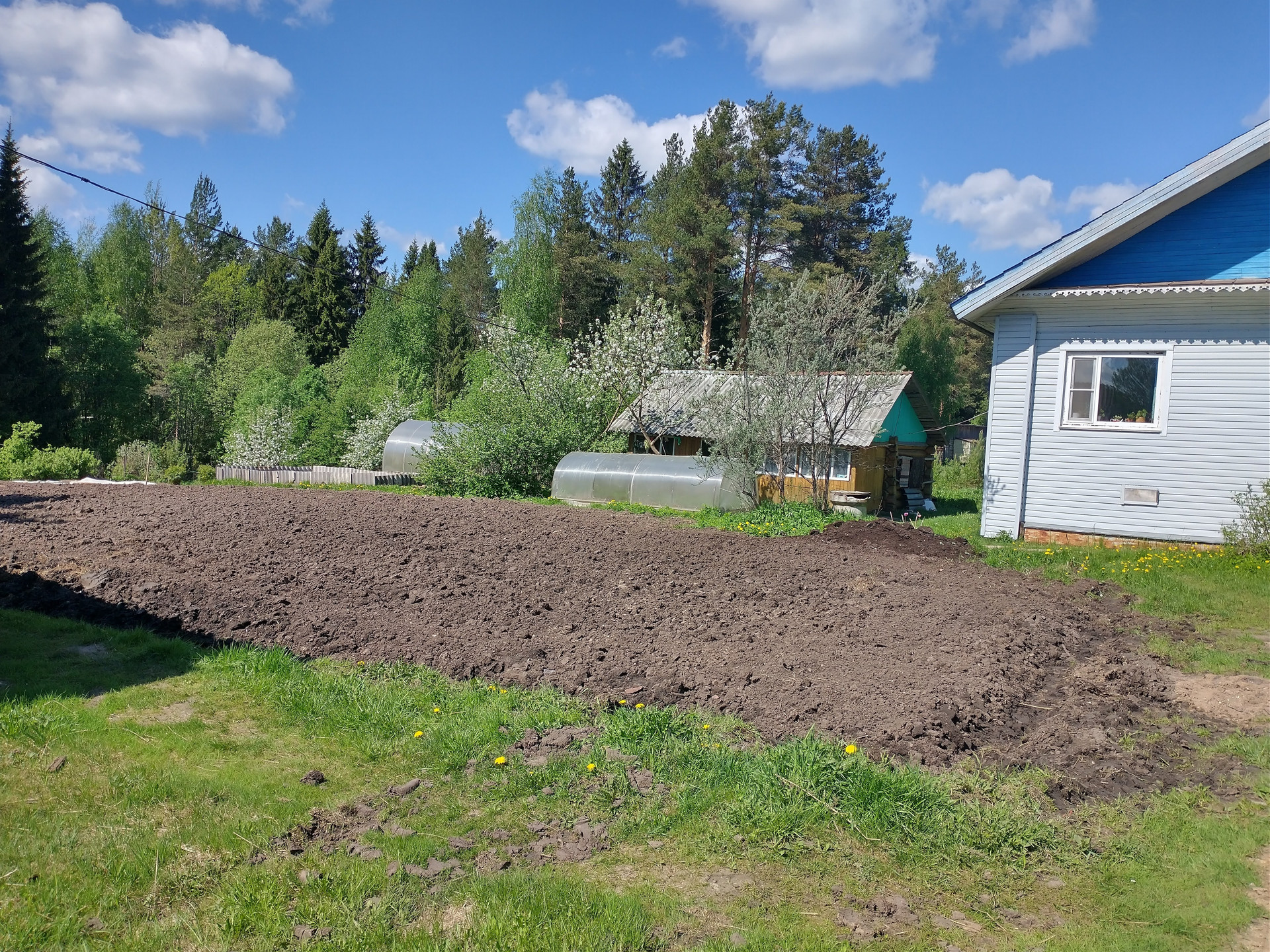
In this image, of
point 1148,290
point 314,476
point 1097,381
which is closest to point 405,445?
point 314,476

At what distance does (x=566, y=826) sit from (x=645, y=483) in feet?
46.9

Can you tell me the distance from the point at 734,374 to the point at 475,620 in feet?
35.4

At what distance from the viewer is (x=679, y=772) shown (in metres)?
4.23

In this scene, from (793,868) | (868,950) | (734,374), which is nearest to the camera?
(868,950)

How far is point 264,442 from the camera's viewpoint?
2825 cm

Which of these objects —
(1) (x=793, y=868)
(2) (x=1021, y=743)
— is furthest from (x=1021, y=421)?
(1) (x=793, y=868)

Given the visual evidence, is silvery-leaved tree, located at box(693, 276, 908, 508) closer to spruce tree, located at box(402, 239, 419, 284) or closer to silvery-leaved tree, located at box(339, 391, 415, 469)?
silvery-leaved tree, located at box(339, 391, 415, 469)

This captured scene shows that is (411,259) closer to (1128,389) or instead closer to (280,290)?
(280,290)

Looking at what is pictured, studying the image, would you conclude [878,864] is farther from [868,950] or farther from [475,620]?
[475,620]

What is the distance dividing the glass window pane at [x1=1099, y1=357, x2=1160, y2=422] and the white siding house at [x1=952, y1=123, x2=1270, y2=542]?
0.02 metres

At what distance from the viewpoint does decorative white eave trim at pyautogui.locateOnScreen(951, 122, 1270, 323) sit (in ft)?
36.4

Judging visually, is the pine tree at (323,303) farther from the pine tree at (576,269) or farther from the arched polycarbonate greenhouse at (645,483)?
the arched polycarbonate greenhouse at (645,483)

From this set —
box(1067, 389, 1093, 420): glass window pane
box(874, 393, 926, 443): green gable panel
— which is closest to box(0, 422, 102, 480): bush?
box(874, 393, 926, 443): green gable panel

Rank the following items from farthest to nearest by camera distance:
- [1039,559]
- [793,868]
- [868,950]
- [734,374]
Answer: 1. [734,374]
2. [1039,559]
3. [793,868]
4. [868,950]
